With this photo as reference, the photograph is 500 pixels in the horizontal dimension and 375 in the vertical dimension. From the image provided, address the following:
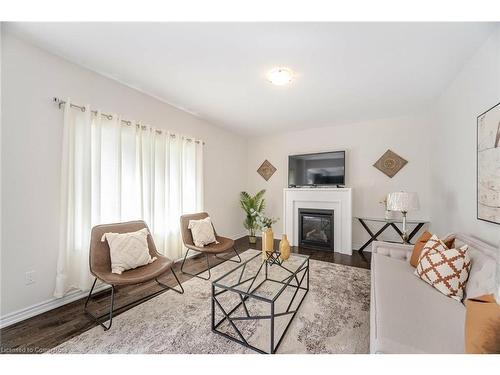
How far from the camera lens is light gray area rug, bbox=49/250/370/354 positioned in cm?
145

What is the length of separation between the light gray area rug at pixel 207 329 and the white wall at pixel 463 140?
1320 millimetres

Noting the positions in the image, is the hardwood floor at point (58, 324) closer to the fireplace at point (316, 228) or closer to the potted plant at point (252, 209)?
the potted plant at point (252, 209)

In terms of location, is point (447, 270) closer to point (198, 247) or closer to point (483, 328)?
point (483, 328)

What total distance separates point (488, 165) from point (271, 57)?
6.69ft

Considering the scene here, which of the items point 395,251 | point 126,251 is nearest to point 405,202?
point 395,251

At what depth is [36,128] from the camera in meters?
1.83

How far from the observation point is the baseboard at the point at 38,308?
5.48 feet

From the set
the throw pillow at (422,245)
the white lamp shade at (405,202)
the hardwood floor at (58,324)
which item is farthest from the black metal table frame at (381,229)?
the hardwood floor at (58,324)

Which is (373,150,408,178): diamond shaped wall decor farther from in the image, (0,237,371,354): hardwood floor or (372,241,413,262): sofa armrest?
(0,237,371,354): hardwood floor

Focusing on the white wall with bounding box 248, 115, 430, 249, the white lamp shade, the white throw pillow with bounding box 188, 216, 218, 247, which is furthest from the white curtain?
the white lamp shade

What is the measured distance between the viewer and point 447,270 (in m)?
1.48
